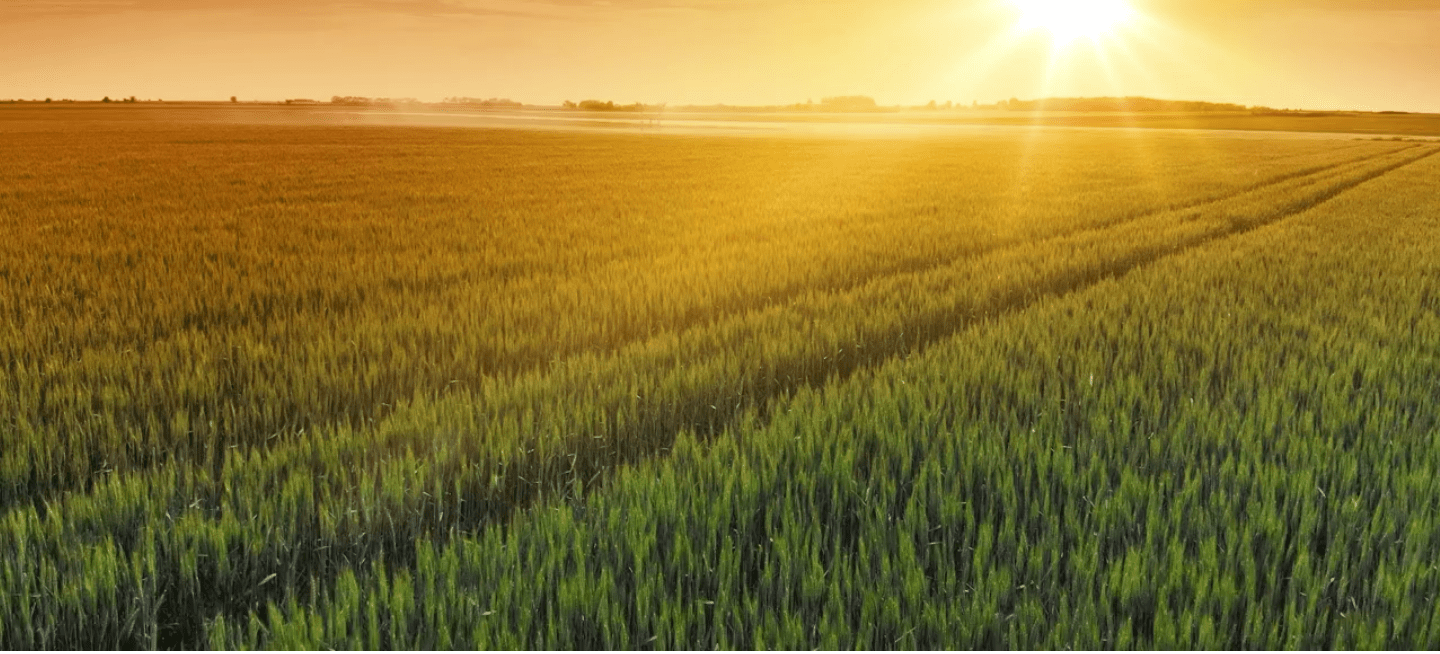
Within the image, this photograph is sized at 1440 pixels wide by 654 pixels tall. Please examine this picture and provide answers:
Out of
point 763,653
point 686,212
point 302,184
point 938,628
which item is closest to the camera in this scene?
point 763,653

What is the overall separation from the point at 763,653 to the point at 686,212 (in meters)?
13.1

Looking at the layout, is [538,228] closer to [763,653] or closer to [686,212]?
[686,212]

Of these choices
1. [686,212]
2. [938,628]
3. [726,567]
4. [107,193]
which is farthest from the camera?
[107,193]

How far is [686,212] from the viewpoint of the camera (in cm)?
1488

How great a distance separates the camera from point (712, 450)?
3.52 meters

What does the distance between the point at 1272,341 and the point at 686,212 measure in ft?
34.0

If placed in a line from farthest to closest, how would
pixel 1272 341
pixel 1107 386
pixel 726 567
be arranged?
pixel 1272 341
pixel 1107 386
pixel 726 567

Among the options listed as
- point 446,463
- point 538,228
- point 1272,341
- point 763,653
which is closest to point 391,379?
point 446,463

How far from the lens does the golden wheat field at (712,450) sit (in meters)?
2.40

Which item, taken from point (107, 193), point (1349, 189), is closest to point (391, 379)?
point (107, 193)

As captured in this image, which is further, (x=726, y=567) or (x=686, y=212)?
(x=686, y=212)

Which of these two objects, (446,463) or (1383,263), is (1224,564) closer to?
(446,463)

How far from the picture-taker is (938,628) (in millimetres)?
2266

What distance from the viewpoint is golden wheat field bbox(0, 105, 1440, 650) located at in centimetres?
240
